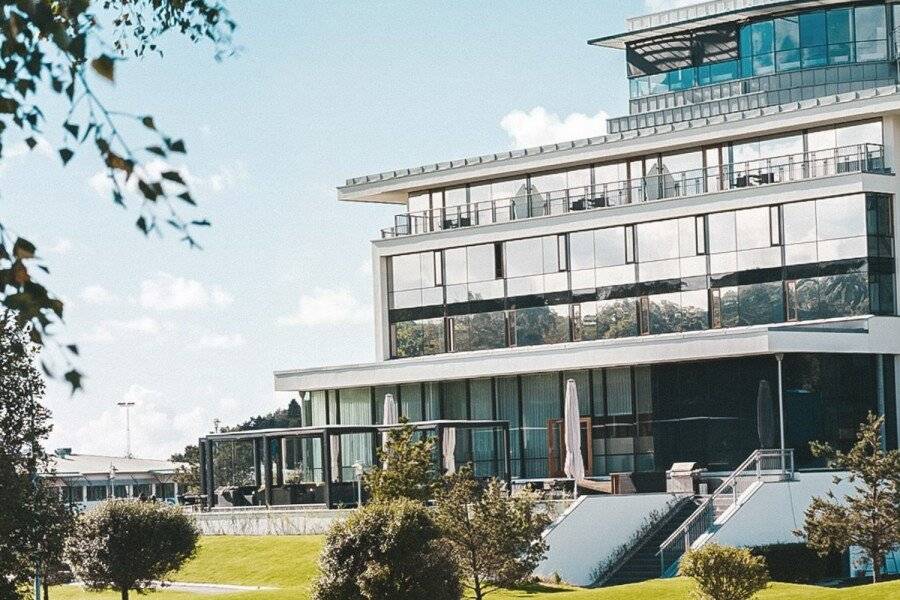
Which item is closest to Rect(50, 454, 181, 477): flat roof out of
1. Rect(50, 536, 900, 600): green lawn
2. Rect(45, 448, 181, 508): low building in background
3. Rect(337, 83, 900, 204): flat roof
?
Rect(45, 448, 181, 508): low building in background

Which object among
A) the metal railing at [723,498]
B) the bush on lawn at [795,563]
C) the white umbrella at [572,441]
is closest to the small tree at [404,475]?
the metal railing at [723,498]

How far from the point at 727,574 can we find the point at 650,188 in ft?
86.5

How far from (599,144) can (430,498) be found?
23621 mm

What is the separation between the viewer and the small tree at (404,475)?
33.2m

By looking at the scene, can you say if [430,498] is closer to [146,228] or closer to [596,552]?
[596,552]

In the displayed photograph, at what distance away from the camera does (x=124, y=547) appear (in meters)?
37.1

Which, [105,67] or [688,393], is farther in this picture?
[688,393]

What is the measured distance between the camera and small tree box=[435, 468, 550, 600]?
3312 cm

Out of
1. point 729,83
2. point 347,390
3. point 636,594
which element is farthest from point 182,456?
point 636,594

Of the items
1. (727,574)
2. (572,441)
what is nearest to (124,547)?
(572,441)

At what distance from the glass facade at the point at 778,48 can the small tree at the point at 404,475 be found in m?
25.4

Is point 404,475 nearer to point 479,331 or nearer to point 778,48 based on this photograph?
point 479,331

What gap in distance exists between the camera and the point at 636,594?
32250mm

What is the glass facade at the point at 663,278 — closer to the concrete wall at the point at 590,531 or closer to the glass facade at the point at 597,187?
the glass facade at the point at 597,187
